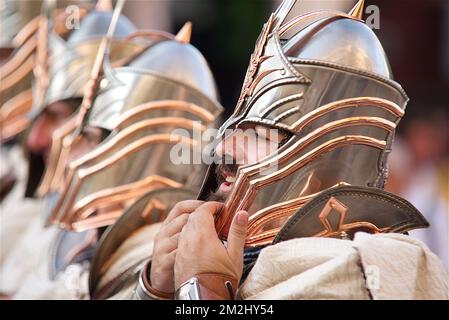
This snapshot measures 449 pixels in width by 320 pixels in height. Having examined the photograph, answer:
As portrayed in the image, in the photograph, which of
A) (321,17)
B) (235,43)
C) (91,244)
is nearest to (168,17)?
(235,43)

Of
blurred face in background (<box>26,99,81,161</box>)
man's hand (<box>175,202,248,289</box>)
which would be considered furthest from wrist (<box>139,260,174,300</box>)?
blurred face in background (<box>26,99,81,161</box>)

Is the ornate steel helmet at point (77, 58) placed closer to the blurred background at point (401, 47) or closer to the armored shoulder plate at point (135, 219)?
the armored shoulder plate at point (135, 219)

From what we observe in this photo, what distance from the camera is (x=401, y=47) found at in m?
13.0

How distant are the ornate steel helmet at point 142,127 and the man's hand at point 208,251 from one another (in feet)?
3.54

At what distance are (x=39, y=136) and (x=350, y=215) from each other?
2.79m

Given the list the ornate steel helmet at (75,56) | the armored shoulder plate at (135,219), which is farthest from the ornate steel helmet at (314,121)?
the ornate steel helmet at (75,56)

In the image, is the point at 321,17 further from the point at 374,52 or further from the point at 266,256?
the point at 266,256

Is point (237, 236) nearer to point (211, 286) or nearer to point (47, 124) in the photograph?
point (211, 286)

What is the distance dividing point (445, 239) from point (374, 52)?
10.4 ft

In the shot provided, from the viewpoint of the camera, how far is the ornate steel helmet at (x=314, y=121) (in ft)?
7.71

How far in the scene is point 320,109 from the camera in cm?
235

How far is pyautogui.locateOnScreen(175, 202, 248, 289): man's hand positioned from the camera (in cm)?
223

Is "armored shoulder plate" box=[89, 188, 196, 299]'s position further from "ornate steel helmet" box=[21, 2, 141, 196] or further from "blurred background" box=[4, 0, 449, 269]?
"blurred background" box=[4, 0, 449, 269]

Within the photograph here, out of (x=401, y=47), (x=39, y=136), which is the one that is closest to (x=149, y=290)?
(x=39, y=136)
